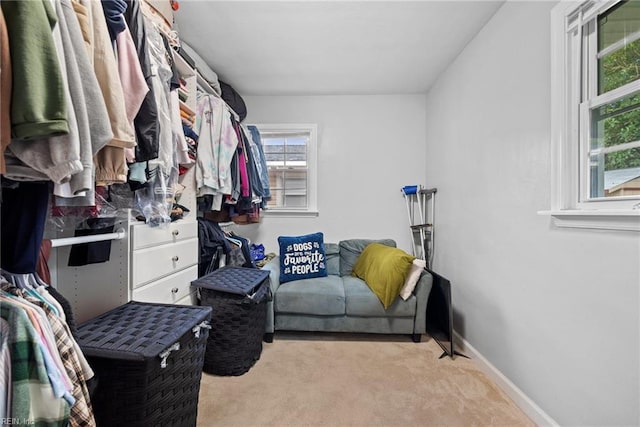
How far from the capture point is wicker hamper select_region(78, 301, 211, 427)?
3.00 ft

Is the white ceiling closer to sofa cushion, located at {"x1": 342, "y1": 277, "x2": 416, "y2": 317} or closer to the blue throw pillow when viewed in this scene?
the blue throw pillow

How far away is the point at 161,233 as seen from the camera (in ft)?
4.74

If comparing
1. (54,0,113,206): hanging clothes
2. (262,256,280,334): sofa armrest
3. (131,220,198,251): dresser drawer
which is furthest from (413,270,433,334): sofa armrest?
(54,0,113,206): hanging clothes

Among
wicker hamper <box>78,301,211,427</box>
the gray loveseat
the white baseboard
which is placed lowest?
the white baseboard

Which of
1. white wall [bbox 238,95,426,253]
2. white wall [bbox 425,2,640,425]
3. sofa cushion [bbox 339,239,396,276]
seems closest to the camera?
white wall [bbox 425,2,640,425]

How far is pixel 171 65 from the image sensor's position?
1.33 meters

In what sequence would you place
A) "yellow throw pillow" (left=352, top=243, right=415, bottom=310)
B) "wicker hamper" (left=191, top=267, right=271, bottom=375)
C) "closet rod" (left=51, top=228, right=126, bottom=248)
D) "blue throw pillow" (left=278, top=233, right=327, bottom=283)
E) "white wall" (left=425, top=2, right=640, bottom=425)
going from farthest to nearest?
1. "blue throw pillow" (left=278, top=233, right=327, bottom=283)
2. "yellow throw pillow" (left=352, top=243, right=415, bottom=310)
3. "wicker hamper" (left=191, top=267, right=271, bottom=375)
4. "white wall" (left=425, top=2, right=640, bottom=425)
5. "closet rod" (left=51, top=228, right=126, bottom=248)

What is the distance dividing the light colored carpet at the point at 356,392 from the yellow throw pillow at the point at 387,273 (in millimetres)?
431

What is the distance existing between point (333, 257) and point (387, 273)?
0.87 metres

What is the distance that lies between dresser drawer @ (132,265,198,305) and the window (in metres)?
1.57

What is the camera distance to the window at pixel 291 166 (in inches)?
122

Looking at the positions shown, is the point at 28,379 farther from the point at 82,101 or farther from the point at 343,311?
the point at 343,311

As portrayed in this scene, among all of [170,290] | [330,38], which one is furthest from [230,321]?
[330,38]

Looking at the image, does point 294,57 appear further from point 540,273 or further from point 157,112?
point 540,273
